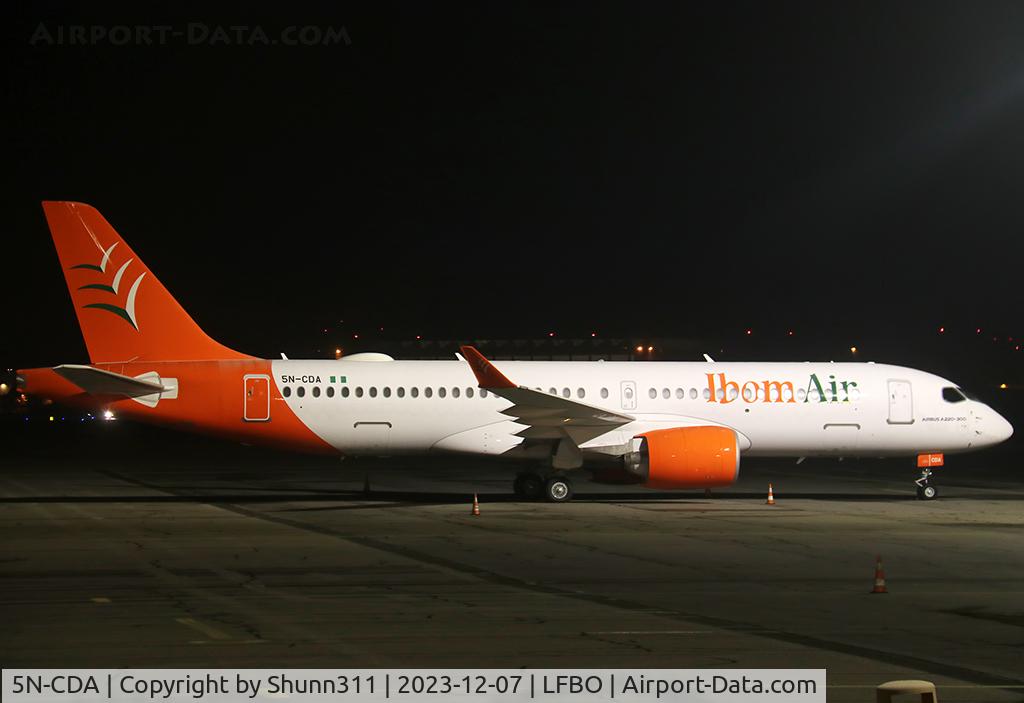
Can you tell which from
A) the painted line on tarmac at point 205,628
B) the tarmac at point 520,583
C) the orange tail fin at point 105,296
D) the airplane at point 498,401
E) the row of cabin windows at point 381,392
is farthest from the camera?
the row of cabin windows at point 381,392

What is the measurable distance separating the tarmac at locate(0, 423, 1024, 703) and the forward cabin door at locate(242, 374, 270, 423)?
1834 mm

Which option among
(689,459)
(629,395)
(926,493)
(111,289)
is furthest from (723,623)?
(926,493)

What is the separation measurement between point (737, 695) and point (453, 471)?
104 feet

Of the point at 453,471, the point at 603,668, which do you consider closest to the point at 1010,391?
the point at 453,471

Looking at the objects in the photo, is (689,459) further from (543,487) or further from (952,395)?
(952,395)

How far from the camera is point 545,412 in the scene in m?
25.7

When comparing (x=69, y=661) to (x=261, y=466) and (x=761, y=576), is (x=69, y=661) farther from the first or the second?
(x=261, y=466)

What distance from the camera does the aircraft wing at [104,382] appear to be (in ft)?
77.6

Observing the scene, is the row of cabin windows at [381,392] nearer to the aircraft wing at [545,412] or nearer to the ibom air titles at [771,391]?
the aircraft wing at [545,412]

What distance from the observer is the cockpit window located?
28719 millimetres

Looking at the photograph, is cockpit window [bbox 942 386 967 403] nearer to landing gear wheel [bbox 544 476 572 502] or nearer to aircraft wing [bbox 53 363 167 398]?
landing gear wheel [bbox 544 476 572 502]

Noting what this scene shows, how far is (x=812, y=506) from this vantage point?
1024 inches

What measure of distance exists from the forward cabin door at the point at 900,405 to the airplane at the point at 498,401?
3 centimetres
